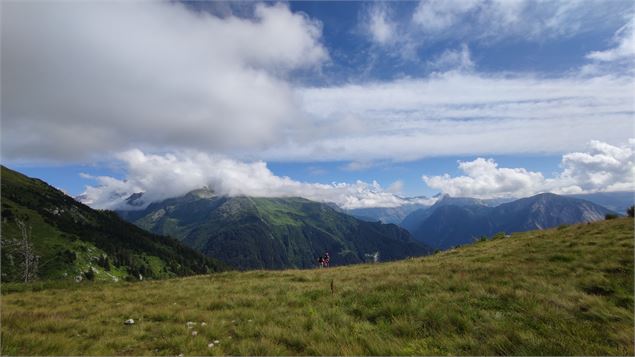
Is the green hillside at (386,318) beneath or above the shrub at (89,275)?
above

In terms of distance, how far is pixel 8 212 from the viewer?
616 ft

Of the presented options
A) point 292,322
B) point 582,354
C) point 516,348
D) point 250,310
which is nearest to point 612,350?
point 582,354

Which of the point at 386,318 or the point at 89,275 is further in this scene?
the point at 89,275

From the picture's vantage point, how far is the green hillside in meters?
8.88

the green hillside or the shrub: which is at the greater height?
the green hillside

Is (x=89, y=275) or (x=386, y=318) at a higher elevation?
(x=386, y=318)

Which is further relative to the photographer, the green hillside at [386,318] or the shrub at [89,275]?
the shrub at [89,275]

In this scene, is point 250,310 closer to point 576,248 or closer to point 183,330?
point 183,330

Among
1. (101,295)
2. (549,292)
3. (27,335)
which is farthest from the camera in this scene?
(101,295)

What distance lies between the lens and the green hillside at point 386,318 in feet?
29.1

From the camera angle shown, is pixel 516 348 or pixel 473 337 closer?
pixel 516 348

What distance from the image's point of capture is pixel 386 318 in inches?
451

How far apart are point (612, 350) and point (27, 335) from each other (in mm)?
15565

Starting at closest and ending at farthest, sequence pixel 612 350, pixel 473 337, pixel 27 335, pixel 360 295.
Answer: pixel 612 350, pixel 473 337, pixel 27 335, pixel 360 295
